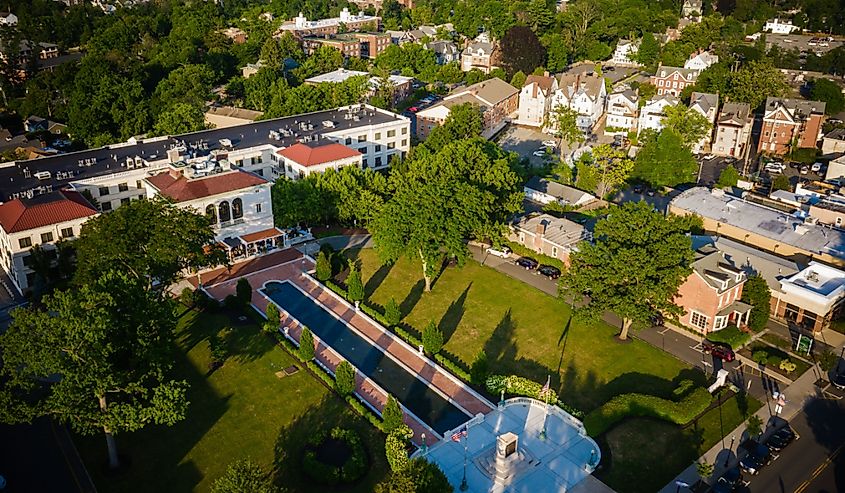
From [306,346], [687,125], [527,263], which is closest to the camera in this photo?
[306,346]

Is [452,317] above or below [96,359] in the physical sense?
below

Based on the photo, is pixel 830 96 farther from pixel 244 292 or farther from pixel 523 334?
pixel 244 292

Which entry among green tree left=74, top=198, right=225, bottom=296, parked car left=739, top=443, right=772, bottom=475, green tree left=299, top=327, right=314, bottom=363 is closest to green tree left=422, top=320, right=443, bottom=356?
green tree left=299, top=327, right=314, bottom=363

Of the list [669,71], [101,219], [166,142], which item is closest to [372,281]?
[101,219]

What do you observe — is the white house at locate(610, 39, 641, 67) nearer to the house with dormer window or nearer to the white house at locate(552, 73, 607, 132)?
Answer: the white house at locate(552, 73, 607, 132)

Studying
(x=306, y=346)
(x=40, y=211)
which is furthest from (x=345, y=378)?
(x=40, y=211)
